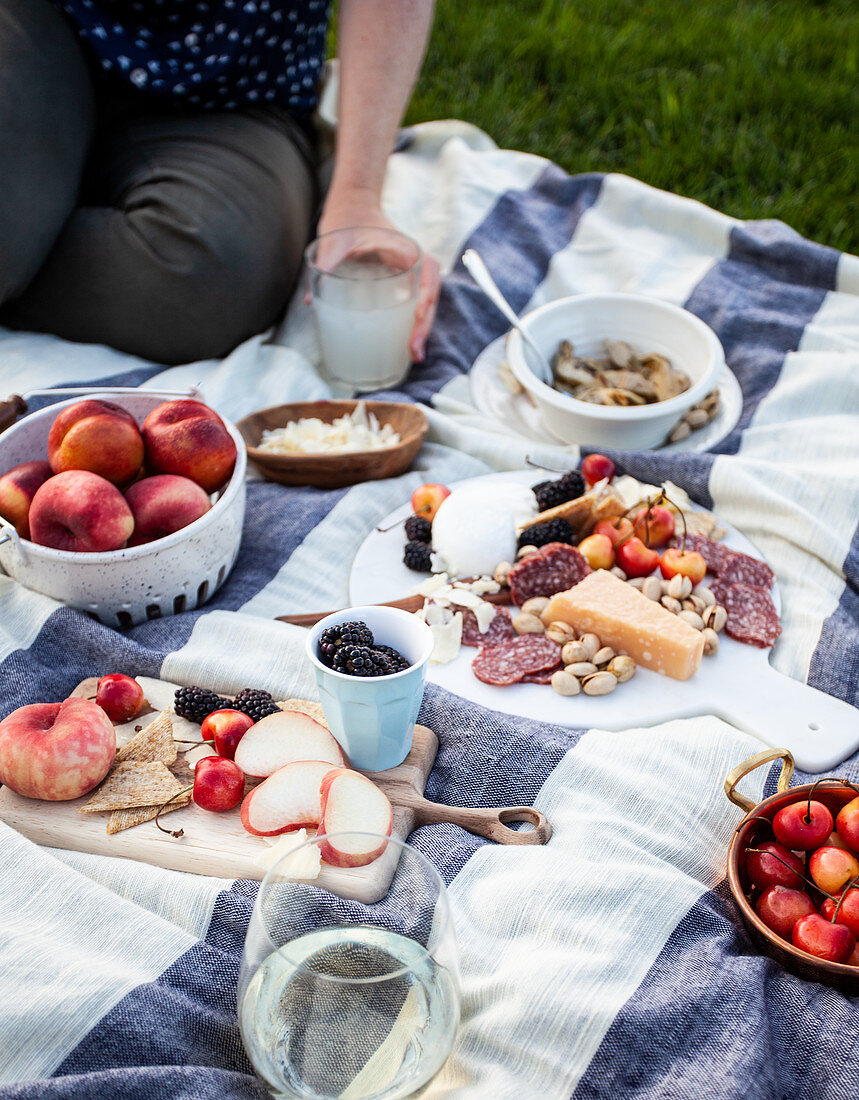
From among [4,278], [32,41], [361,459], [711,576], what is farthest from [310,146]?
[711,576]

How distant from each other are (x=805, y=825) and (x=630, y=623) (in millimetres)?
401

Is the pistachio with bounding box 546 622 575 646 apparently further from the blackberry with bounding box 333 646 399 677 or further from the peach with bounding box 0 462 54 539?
the peach with bounding box 0 462 54 539

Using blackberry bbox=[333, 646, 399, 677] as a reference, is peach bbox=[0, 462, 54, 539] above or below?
below

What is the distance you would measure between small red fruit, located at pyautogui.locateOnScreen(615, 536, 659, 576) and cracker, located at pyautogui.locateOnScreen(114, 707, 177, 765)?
2.52 feet

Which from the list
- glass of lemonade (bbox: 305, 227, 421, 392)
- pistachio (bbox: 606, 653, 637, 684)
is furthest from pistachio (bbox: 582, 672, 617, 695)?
glass of lemonade (bbox: 305, 227, 421, 392)

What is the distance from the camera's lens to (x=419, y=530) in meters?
1.65

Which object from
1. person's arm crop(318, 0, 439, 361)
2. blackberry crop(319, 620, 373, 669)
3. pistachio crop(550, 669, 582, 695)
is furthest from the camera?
person's arm crop(318, 0, 439, 361)

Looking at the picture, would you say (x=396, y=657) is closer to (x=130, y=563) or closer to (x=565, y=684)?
(x=565, y=684)

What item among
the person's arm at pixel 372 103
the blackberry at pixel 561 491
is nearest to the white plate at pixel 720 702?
the blackberry at pixel 561 491

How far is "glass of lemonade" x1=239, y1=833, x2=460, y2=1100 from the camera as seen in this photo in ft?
2.69

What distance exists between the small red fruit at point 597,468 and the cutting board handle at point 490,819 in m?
0.76

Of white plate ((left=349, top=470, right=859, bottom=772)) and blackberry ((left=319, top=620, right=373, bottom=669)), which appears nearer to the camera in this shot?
blackberry ((left=319, top=620, right=373, bottom=669))

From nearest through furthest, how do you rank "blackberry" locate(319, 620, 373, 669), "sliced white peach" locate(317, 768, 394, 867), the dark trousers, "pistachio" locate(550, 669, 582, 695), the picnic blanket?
1. the picnic blanket
2. "sliced white peach" locate(317, 768, 394, 867)
3. "blackberry" locate(319, 620, 373, 669)
4. "pistachio" locate(550, 669, 582, 695)
5. the dark trousers

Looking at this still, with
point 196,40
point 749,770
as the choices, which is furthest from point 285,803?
point 196,40
